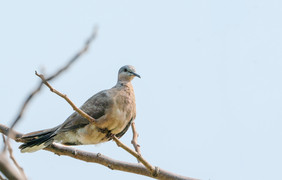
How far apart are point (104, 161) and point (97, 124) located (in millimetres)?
502

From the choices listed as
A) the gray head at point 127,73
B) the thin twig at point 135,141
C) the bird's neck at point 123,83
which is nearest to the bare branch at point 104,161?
the thin twig at point 135,141

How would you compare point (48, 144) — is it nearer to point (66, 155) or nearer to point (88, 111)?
point (66, 155)

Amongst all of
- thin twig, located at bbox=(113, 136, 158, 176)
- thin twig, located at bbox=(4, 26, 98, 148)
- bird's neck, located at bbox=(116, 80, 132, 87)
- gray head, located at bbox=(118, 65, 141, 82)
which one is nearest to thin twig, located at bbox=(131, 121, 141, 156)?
thin twig, located at bbox=(113, 136, 158, 176)

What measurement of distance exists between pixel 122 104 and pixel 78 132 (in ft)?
2.12

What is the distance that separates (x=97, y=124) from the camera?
15.9 feet

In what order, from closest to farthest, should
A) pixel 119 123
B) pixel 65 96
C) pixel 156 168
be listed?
pixel 65 96 → pixel 156 168 → pixel 119 123

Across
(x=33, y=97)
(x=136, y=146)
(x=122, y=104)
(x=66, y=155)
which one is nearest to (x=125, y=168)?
(x=136, y=146)

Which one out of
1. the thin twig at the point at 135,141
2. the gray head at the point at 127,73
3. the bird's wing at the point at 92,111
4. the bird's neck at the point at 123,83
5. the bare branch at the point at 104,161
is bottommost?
the bare branch at the point at 104,161

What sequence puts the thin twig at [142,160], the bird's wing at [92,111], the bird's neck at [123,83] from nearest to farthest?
the thin twig at [142,160] < the bird's wing at [92,111] < the bird's neck at [123,83]

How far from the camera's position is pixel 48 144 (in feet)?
16.3

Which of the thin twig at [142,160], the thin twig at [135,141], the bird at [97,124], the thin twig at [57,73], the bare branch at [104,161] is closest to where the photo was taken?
the thin twig at [57,73]

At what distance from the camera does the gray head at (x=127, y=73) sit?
617 centimetres

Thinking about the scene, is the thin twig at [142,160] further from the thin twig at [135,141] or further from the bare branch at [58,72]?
the bare branch at [58,72]

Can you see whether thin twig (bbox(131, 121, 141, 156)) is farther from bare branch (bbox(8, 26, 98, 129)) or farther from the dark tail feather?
bare branch (bbox(8, 26, 98, 129))
